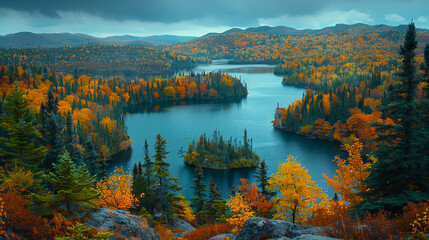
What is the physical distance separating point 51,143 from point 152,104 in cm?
16339

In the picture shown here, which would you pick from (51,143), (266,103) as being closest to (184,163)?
(51,143)

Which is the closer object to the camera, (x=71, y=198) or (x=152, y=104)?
(x=71, y=198)

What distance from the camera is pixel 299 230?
16.4m

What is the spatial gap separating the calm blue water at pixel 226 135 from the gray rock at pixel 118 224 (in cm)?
4775

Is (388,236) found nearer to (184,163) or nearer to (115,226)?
(115,226)

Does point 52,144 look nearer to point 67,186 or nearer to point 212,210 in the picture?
point 67,186

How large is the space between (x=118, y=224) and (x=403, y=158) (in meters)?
19.9

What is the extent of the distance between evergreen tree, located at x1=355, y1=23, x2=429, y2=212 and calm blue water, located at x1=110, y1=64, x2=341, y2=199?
49.4m

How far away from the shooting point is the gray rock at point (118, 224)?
17.6 metres

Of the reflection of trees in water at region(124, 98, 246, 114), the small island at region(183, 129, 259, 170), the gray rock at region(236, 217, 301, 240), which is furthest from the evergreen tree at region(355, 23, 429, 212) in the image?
the reflection of trees in water at region(124, 98, 246, 114)

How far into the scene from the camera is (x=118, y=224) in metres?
18.3

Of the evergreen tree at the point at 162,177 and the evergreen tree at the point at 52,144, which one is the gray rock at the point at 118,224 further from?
the evergreen tree at the point at 52,144

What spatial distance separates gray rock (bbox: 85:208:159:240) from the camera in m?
17.6

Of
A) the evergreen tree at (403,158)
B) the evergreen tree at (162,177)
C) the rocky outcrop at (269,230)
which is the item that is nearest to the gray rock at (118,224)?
the rocky outcrop at (269,230)
